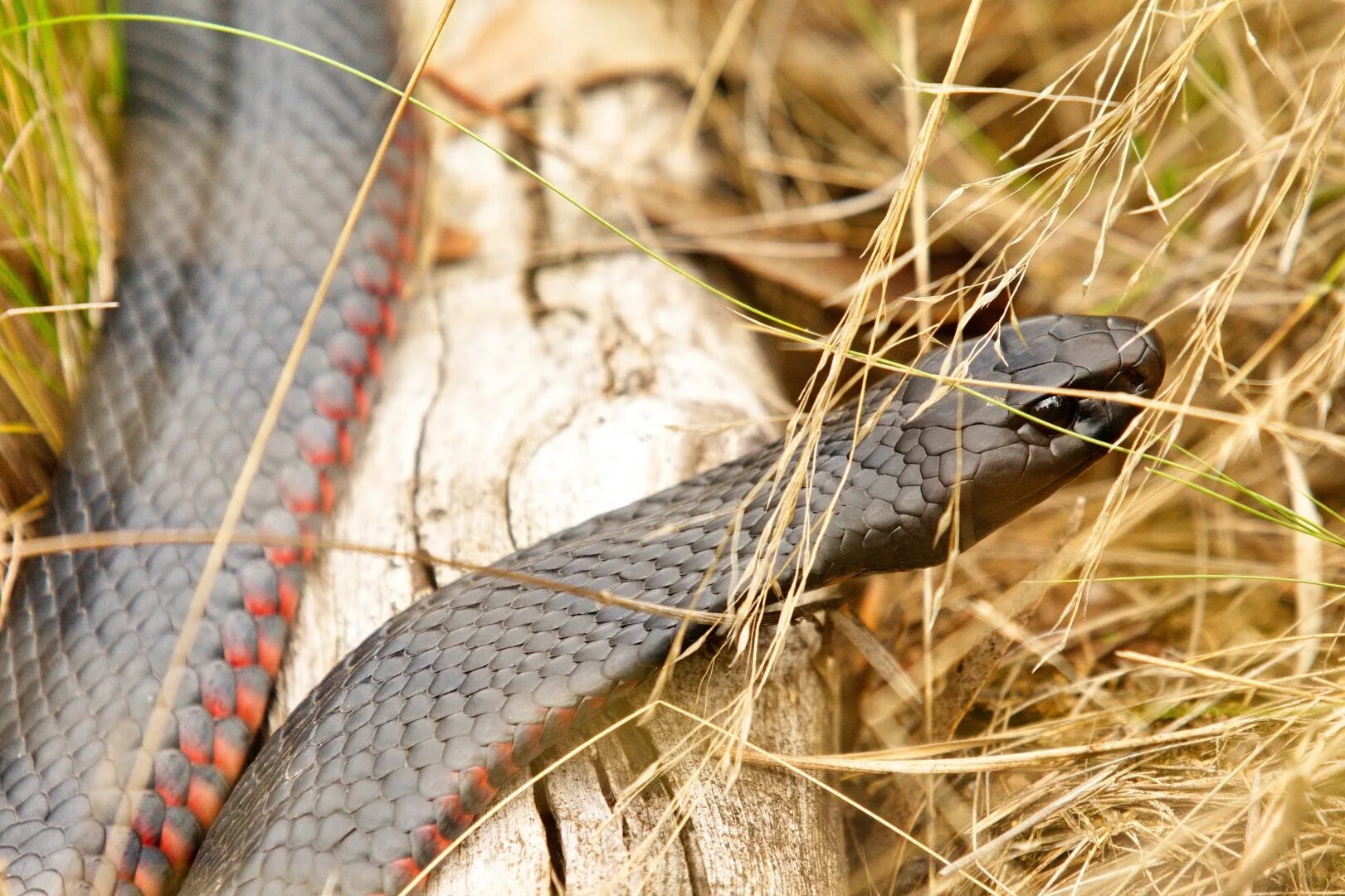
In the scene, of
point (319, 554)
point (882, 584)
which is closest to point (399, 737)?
point (319, 554)

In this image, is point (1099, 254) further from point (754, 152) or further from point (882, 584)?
point (754, 152)

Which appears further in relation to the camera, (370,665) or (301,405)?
(301,405)

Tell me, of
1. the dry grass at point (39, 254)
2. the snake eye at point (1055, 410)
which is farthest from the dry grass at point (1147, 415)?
the snake eye at point (1055, 410)

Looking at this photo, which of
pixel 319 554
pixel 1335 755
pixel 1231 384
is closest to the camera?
pixel 1335 755

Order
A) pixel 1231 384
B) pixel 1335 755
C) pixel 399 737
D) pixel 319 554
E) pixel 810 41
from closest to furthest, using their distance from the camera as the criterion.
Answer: pixel 1335 755, pixel 399 737, pixel 1231 384, pixel 319 554, pixel 810 41

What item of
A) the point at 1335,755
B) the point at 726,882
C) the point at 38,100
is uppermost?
the point at 38,100

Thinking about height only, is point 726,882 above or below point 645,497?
below
